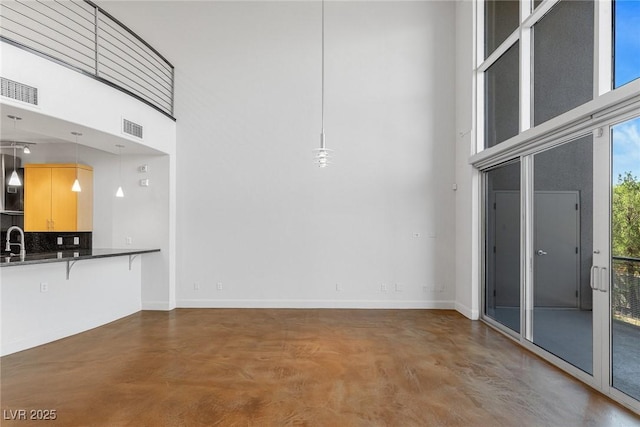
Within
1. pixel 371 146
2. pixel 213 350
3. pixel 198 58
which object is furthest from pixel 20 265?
pixel 371 146

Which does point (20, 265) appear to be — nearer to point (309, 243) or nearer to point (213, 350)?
point (213, 350)

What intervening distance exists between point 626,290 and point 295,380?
3.02m

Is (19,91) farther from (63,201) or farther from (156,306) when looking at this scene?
(156,306)

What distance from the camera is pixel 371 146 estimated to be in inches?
262

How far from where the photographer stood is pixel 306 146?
6.68 metres

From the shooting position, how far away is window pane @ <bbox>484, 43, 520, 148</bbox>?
490 centimetres

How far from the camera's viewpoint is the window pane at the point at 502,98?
490cm

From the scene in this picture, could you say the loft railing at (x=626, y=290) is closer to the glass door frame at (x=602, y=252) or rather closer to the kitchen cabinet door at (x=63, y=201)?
the glass door frame at (x=602, y=252)

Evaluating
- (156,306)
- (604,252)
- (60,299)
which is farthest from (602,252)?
(156,306)

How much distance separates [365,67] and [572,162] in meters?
4.06

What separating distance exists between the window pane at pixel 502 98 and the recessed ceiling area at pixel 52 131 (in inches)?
216

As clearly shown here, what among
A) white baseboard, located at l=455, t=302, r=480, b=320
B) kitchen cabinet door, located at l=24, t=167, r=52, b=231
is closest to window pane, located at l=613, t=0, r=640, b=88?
white baseboard, located at l=455, t=302, r=480, b=320

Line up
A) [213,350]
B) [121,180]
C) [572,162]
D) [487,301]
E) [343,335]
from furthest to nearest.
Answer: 1. [121,180]
2. [487,301]
3. [343,335]
4. [213,350]
5. [572,162]

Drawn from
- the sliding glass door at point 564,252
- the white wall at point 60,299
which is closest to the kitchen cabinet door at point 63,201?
the white wall at point 60,299
